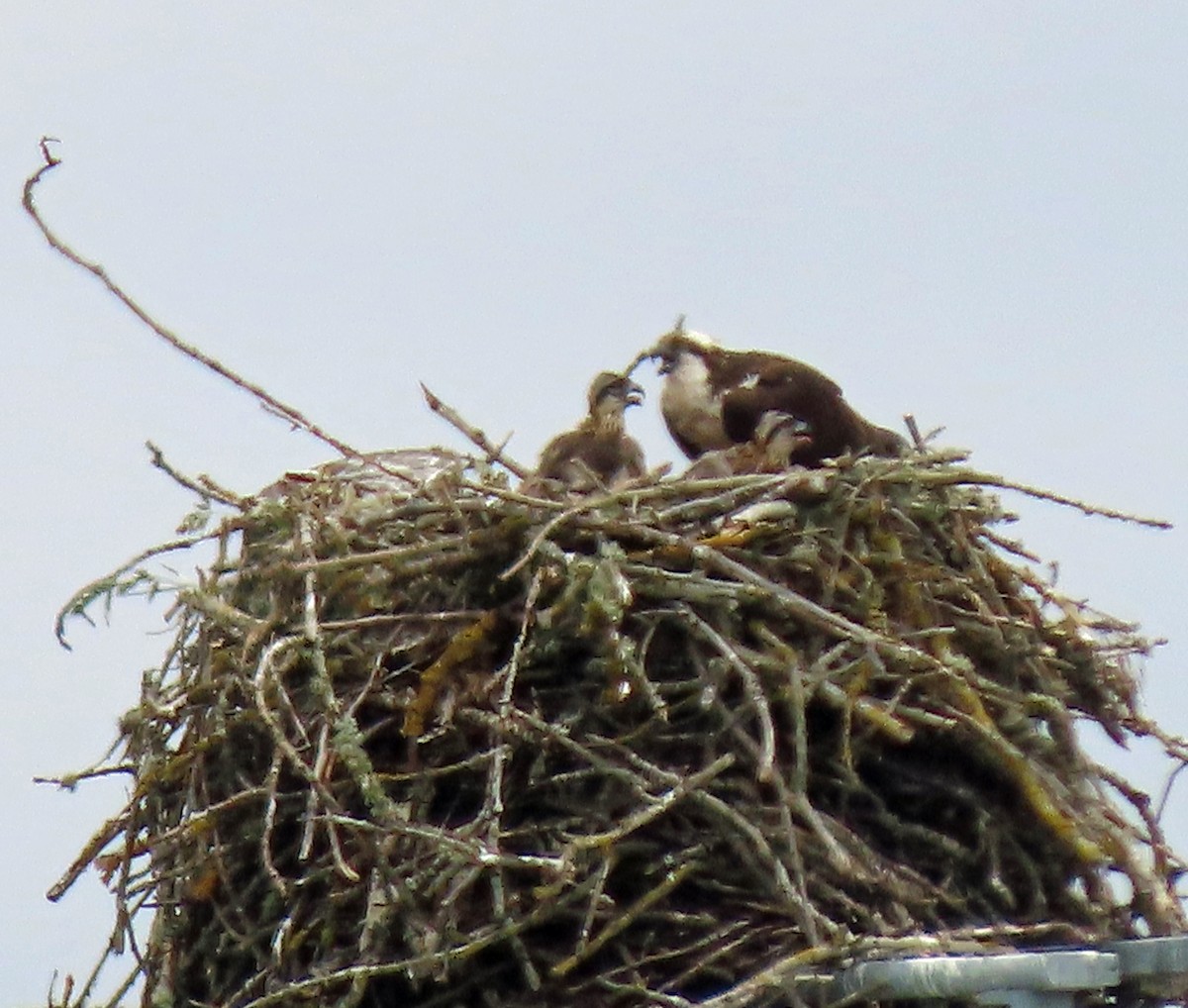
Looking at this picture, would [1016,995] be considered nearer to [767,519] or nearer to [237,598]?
[767,519]

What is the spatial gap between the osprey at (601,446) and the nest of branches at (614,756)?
974mm

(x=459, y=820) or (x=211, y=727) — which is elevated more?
(x=211, y=727)

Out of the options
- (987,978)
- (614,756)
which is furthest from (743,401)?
(987,978)

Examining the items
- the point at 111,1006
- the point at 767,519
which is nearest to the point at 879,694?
the point at 767,519

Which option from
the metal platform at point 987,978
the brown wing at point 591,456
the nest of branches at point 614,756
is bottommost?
the metal platform at point 987,978

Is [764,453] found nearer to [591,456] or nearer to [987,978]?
[591,456]

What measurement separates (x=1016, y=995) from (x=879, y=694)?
96 cm

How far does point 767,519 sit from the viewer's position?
5184mm

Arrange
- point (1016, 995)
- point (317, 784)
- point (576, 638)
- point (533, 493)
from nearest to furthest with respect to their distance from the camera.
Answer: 1. point (1016, 995)
2. point (317, 784)
3. point (576, 638)
4. point (533, 493)

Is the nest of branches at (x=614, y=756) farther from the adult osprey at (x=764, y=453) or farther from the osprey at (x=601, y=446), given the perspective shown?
the osprey at (x=601, y=446)

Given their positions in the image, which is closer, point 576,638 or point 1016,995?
point 1016,995

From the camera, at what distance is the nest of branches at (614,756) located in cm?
464

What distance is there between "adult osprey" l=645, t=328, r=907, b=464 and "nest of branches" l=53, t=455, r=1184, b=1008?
3.23 feet

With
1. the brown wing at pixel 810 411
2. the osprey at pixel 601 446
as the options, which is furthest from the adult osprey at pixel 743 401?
the osprey at pixel 601 446
